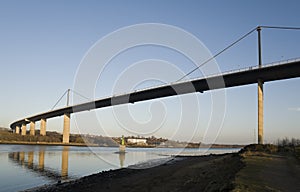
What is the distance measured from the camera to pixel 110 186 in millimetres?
24406

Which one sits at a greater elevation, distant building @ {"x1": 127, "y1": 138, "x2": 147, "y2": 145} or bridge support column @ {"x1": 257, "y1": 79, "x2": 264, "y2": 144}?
bridge support column @ {"x1": 257, "y1": 79, "x2": 264, "y2": 144}

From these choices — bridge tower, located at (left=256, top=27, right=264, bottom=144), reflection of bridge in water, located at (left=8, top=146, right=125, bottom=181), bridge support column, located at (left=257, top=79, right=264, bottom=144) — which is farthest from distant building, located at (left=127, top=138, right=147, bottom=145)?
bridge support column, located at (left=257, top=79, right=264, bottom=144)

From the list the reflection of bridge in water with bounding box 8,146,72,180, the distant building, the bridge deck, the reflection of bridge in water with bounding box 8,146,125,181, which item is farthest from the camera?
the distant building

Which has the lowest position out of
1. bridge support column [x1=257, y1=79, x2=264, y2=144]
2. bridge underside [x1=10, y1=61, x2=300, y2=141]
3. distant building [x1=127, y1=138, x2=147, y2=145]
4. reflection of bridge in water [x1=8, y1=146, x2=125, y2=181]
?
distant building [x1=127, y1=138, x2=147, y2=145]

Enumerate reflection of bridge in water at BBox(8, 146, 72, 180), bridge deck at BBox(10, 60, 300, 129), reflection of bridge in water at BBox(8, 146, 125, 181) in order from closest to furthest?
reflection of bridge in water at BBox(8, 146, 125, 181)
reflection of bridge in water at BBox(8, 146, 72, 180)
bridge deck at BBox(10, 60, 300, 129)

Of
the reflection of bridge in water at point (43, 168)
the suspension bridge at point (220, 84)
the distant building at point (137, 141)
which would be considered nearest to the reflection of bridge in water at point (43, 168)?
the reflection of bridge in water at point (43, 168)

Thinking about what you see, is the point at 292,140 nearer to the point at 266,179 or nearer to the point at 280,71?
the point at 280,71

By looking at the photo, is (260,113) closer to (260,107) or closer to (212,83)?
(260,107)

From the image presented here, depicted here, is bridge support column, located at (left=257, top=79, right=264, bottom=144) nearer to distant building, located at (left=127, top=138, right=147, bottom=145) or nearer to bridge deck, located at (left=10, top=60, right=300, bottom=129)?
bridge deck, located at (left=10, top=60, right=300, bottom=129)

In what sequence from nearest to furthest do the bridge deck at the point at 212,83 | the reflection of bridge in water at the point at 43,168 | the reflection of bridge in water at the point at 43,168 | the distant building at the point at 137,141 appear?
the reflection of bridge in water at the point at 43,168 < the reflection of bridge in water at the point at 43,168 < the bridge deck at the point at 212,83 < the distant building at the point at 137,141

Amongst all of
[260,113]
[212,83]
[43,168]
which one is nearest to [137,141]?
[212,83]

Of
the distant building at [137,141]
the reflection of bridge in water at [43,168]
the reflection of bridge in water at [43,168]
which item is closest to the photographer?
the reflection of bridge in water at [43,168]

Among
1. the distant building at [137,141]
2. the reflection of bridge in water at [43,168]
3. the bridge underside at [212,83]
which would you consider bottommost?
the distant building at [137,141]

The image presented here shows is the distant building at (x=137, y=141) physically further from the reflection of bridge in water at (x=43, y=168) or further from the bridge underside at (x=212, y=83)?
the reflection of bridge in water at (x=43, y=168)
